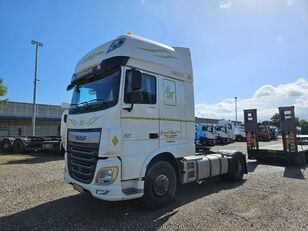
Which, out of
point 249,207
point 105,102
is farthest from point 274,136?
point 105,102

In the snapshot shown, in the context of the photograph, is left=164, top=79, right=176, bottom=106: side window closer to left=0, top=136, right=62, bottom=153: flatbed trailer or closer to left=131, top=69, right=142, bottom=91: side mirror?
left=131, top=69, right=142, bottom=91: side mirror

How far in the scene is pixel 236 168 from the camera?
8.16 metres

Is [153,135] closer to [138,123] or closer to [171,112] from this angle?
[138,123]

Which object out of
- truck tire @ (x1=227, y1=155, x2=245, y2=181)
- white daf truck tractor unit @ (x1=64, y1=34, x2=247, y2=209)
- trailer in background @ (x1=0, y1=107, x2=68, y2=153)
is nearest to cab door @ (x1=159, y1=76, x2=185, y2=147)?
white daf truck tractor unit @ (x1=64, y1=34, x2=247, y2=209)

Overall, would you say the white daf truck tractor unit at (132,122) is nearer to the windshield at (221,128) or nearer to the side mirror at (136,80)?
the side mirror at (136,80)

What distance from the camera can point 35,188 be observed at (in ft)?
23.1

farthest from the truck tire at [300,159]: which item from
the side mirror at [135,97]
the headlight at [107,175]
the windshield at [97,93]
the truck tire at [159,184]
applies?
the windshield at [97,93]

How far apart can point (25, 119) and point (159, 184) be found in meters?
40.8

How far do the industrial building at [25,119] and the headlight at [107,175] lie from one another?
33517 mm

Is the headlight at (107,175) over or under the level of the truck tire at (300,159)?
over

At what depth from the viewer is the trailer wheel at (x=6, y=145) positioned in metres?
16.8

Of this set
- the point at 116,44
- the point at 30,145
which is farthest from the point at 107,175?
the point at 30,145

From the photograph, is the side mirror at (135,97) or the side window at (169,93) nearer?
the side mirror at (135,97)

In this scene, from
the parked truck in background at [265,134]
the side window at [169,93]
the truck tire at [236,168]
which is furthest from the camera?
the parked truck in background at [265,134]
